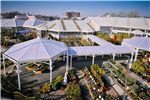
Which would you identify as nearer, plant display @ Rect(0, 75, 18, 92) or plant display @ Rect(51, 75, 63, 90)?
plant display @ Rect(0, 75, 18, 92)

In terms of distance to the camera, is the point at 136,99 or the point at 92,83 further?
the point at 92,83

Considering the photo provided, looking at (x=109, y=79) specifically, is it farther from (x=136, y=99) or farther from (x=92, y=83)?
(x=136, y=99)

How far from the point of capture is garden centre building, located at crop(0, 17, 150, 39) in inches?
1057

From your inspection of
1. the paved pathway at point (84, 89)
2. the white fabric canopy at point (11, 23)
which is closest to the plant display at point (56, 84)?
the paved pathway at point (84, 89)

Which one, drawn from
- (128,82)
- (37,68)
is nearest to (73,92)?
(128,82)

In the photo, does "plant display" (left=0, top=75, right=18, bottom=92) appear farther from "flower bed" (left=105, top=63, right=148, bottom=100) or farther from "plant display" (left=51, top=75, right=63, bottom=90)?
"flower bed" (left=105, top=63, right=148, bottom=100)

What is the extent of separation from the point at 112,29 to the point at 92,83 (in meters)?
26.6

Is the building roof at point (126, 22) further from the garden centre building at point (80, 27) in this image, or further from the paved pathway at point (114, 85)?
the paved pathway at point (114, 85)

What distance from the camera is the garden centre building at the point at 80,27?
26.9 meters

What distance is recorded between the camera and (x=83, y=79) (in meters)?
11.5

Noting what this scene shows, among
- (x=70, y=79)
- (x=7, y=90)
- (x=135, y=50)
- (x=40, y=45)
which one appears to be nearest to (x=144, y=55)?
(x=135, y=50)

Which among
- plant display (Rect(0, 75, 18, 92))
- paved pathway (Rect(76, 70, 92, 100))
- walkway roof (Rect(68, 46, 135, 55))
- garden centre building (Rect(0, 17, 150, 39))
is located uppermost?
garden centre building (Rect(0, 17, 150, 39))

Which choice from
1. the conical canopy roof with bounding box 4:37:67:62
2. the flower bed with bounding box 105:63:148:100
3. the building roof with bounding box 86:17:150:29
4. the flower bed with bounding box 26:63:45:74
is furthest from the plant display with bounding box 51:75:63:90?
the building roof with bounding box 86:17:150:29

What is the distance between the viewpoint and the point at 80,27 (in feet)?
93.2
